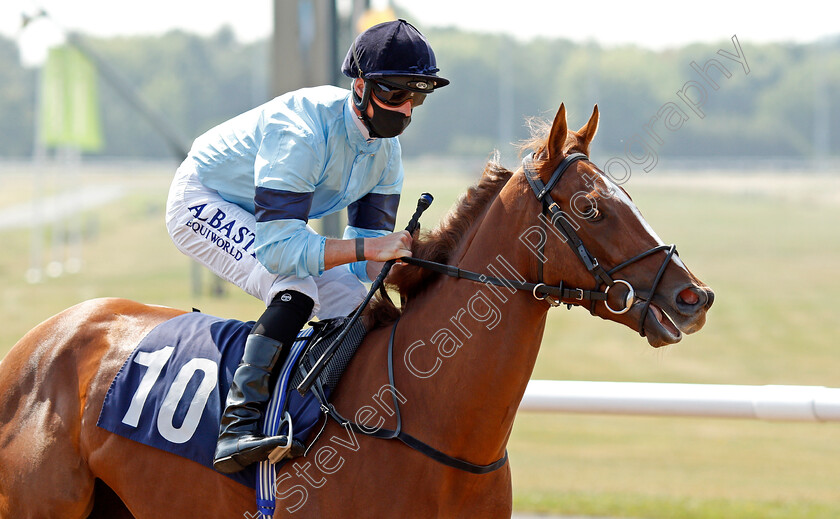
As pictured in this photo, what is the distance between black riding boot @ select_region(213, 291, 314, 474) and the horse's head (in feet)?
2.62

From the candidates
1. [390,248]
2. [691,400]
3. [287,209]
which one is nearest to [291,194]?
[287,209]

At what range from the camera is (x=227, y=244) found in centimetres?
296

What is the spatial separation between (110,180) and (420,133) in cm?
1501

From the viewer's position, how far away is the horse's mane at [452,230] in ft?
8.79

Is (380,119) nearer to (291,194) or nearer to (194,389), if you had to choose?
(291,194)

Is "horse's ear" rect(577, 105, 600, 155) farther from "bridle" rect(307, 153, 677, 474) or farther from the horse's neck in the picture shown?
the horse's neck

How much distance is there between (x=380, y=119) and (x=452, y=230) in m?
0.42

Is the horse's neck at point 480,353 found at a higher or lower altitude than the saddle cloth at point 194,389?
higher

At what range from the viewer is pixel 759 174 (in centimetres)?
3625

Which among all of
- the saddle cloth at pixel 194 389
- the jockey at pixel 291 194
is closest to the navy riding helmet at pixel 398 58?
the jockey at pixel 291 194

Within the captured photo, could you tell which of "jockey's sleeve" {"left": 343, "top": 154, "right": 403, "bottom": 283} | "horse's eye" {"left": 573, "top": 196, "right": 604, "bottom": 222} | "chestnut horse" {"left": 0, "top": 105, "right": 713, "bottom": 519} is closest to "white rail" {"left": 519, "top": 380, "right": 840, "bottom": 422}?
"jockey's sleeve" {"left": 343, "top": 154, "right": 403, "bottom": 283}

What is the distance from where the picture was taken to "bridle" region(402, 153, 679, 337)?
91.4 inches

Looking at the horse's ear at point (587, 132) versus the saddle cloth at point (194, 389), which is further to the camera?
the saddle cloth at point (194, 389)

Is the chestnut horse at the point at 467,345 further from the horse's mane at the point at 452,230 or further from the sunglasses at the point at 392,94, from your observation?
the sunglasses at the point at 392,94
